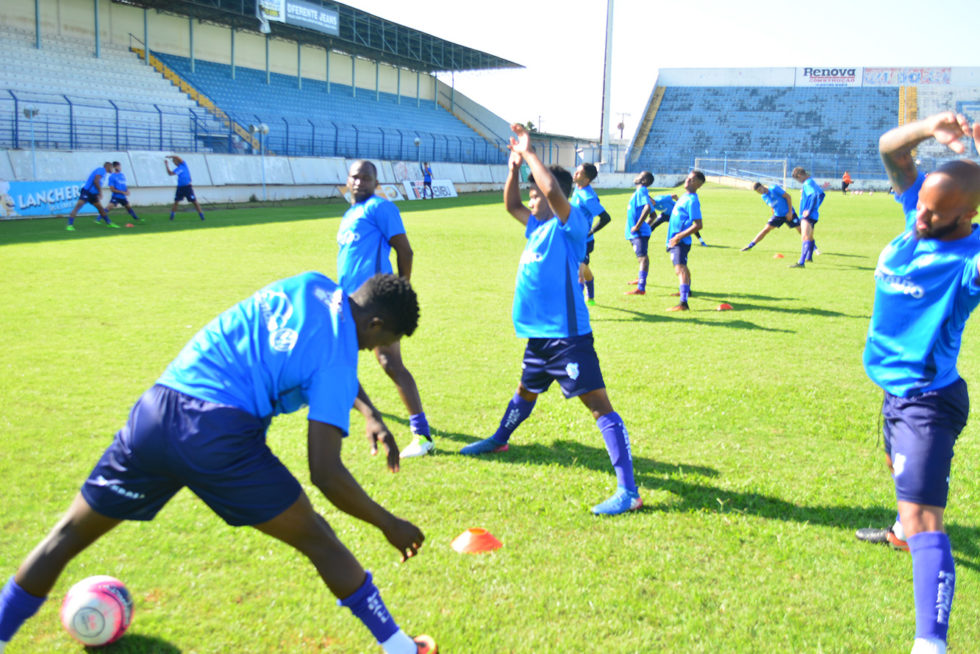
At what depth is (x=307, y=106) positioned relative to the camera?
44.4 m

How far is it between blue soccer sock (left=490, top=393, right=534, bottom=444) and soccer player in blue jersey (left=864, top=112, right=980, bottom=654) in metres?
2.58

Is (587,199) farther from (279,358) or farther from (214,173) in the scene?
(214,173)

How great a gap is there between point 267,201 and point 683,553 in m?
30.3

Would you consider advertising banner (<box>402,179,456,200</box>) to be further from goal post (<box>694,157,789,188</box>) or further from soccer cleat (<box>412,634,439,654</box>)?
soccer cleat (<box>412,634,439,654</box>)

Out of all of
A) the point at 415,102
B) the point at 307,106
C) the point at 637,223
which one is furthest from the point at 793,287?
the point at 415,102

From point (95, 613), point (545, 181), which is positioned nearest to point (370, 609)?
point (95, 613)

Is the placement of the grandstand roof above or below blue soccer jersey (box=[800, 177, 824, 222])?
above

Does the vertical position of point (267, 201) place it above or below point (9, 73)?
below

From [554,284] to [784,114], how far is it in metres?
75.8

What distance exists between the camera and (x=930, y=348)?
349cm

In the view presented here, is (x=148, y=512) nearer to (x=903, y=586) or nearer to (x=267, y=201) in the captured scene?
(x=903, y=586)

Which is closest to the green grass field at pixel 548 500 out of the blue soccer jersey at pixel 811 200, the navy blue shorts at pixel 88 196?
the blue soccer jersey at pixel 811 200

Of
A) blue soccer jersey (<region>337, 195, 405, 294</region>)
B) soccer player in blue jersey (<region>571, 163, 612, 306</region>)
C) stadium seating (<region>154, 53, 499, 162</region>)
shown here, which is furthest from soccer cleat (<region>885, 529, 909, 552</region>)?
stadium seating (<region>154, 53, 499, 162</region>)

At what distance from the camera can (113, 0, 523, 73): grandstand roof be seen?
38.6 meters
